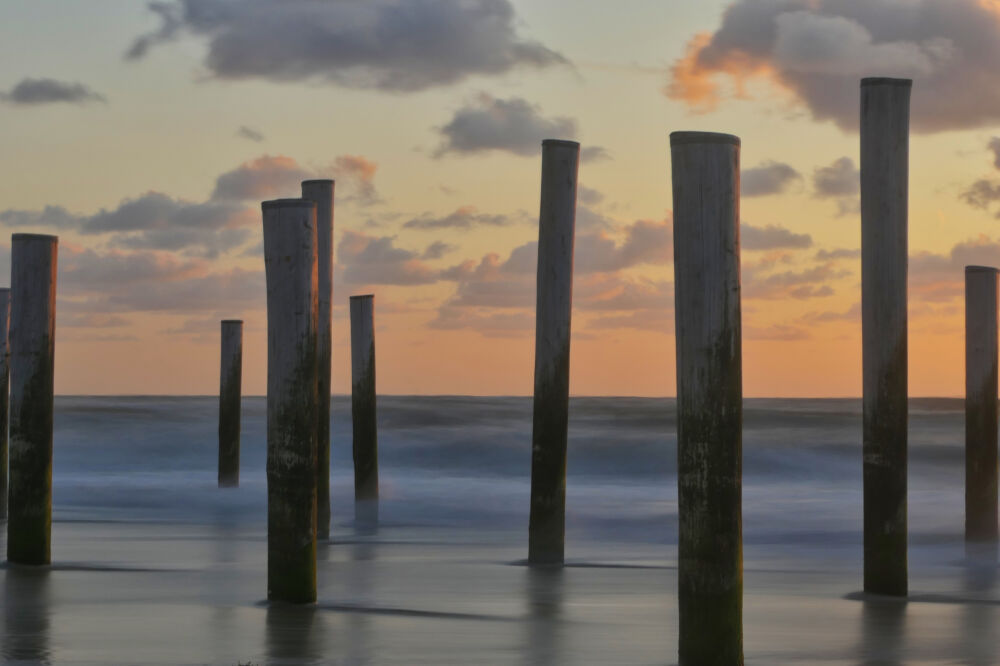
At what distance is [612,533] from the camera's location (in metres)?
17.2

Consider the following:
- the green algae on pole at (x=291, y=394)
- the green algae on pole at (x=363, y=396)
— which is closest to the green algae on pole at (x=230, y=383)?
the green algae on pole at (x=363, y=396)

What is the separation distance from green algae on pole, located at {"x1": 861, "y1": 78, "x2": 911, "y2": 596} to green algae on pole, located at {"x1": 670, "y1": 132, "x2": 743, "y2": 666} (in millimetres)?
3344

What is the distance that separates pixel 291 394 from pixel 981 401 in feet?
24.3

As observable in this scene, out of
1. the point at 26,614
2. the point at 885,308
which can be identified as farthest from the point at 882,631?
the point at 26,614

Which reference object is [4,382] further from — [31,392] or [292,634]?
[292,634]

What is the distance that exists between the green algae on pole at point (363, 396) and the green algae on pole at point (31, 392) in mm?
6352

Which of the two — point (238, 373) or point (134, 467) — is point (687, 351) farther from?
point (134, 467)

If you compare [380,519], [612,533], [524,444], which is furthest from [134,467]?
[612,533]

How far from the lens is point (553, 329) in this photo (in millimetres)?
11492

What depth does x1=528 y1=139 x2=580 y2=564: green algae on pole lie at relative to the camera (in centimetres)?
1142

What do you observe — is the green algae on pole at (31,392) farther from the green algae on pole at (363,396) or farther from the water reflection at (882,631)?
the green algae on pole at (363,396)

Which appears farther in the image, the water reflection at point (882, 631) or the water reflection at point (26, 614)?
the water reflection at point (882, 631)

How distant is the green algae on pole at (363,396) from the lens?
17.5m

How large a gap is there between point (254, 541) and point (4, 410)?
416 cm
